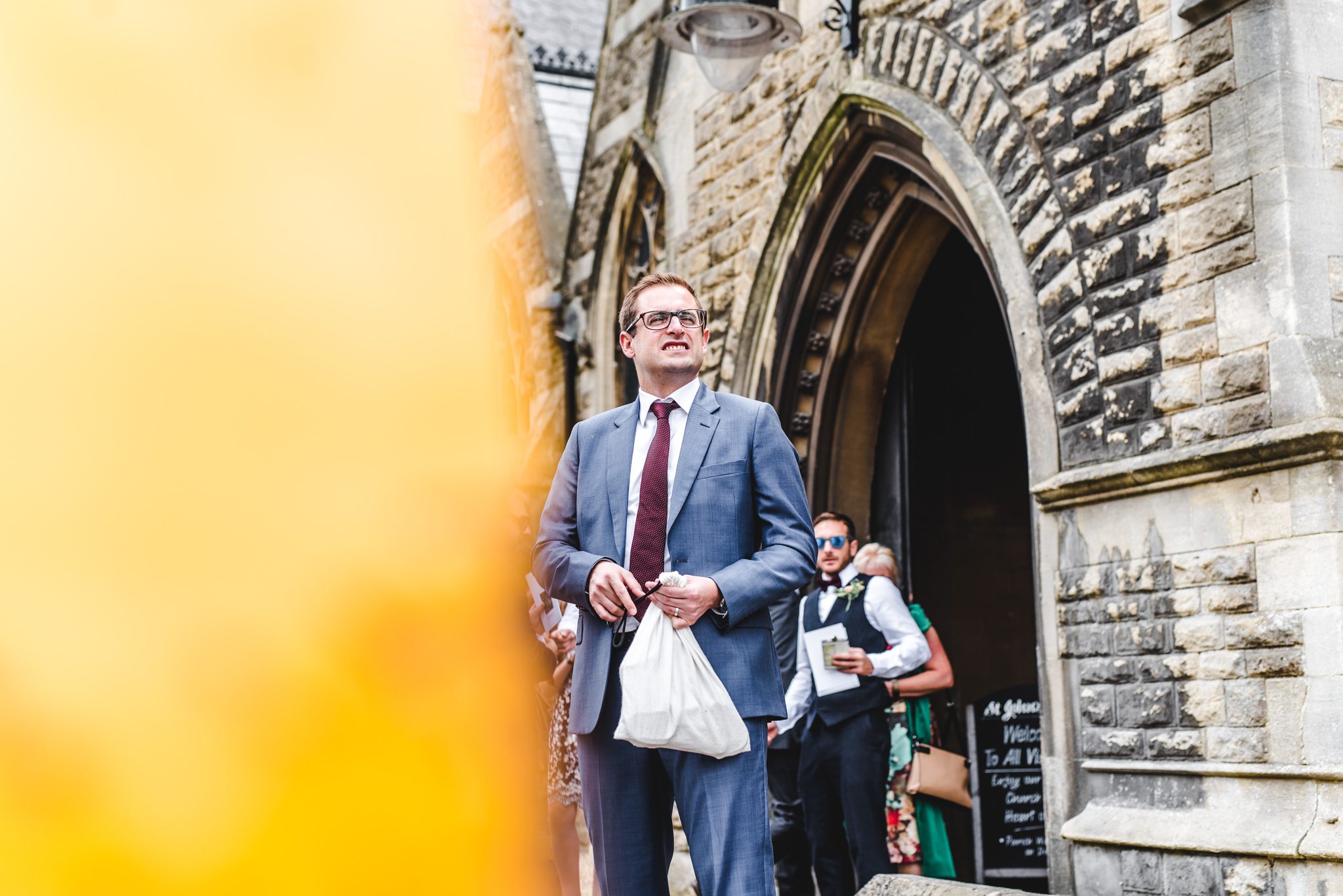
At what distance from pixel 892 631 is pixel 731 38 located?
10.6ft

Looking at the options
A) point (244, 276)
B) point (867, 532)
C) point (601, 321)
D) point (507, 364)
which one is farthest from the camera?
point (507, 364)

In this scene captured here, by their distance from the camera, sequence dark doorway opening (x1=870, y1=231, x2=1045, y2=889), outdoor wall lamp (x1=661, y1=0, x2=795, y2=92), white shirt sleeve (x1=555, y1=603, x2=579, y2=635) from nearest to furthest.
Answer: white shirt sleeve (x1=555, y1=603, x2=579, y2=635) < outdoor wall lamp (x1=661, y1=0, x2=795, y2=92) < dark doorway opening (x1=870, y1=231, x2=1045, y2=889)

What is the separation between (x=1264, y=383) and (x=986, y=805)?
2856mm

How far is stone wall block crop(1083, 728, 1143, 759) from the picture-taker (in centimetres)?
596

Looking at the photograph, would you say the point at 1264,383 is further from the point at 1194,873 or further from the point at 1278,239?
the point at 1194,873

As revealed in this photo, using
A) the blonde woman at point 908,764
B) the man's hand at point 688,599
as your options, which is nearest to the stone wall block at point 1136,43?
the blonde woman at point 908,764

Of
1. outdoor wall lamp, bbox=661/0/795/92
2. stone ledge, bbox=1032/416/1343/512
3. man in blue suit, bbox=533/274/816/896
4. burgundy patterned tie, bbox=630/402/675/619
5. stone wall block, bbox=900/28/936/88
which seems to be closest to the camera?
man in blue suit, bbox=533/274/816/896

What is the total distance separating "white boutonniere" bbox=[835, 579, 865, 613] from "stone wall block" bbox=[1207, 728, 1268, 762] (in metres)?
1.63

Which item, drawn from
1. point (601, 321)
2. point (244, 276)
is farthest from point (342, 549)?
point (601, 321)

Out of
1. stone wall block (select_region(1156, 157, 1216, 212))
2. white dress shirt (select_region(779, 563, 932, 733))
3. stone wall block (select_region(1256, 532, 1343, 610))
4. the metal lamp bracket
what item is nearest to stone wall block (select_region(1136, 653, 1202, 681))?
stone wall block (select_region(1256, 532, 1343, 610))

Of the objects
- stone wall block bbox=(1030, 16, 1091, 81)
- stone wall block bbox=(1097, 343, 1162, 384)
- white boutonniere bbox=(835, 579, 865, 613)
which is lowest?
white boutonniere bbox=(835, 579, 865, 613)

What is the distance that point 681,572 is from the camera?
3502mm

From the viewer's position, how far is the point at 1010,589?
1000 centimetres

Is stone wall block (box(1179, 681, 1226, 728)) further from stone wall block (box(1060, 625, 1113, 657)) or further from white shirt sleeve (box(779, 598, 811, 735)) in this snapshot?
white shirt sleeve (box(779, 598, 811, 735))
